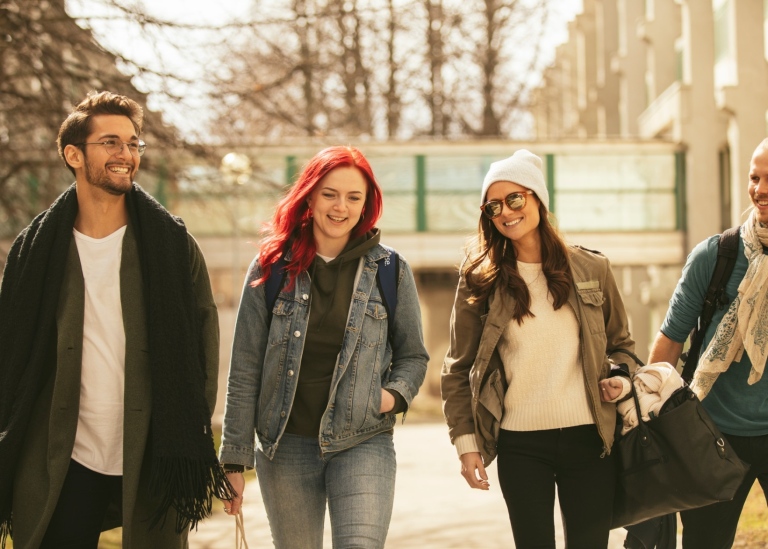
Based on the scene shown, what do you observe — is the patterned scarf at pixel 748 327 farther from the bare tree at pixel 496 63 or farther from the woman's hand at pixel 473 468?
the bare tree at pixel 496 63

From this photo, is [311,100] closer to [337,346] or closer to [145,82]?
[145,82]

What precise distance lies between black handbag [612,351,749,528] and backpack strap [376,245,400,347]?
102 cm

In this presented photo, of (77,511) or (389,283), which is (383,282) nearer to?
(389,283)

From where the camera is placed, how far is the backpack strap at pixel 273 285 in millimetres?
4469

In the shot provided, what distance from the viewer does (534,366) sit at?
4496 mm

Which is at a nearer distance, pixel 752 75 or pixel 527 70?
pixel 752 75

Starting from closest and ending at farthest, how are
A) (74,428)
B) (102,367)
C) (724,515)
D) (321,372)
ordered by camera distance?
(74,428), (102,367), (321,372), (724,515)

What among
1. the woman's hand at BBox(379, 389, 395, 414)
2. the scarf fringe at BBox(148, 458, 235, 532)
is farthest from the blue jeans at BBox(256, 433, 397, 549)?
the scarf fringe at BBox(148, 458, 235, 532)

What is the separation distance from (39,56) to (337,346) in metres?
6.40

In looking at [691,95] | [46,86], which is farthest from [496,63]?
[46,86]

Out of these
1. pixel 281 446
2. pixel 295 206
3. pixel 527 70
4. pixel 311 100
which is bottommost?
pixel 281 446

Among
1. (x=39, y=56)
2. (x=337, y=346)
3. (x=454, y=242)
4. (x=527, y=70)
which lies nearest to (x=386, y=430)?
(x=337, y=346)

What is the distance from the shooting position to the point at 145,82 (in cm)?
1034

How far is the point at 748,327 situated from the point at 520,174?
3.78 ft
